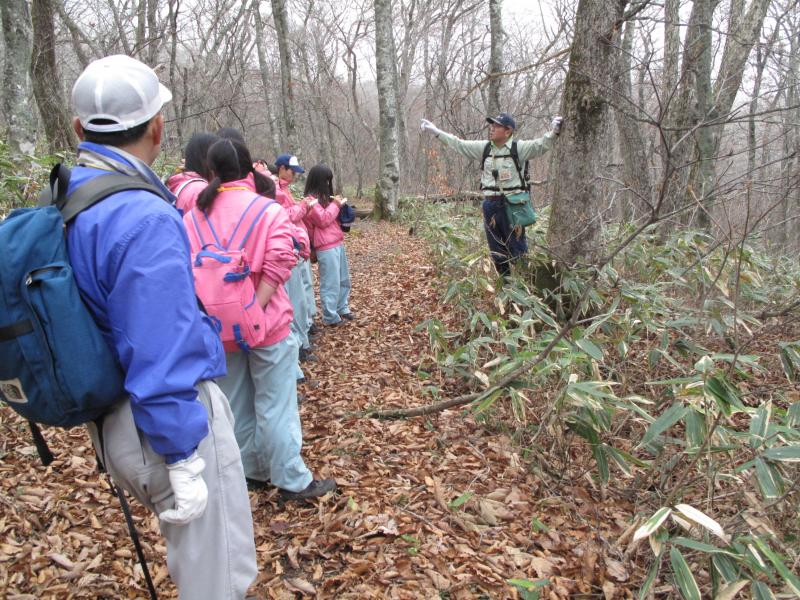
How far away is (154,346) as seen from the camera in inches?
54.3

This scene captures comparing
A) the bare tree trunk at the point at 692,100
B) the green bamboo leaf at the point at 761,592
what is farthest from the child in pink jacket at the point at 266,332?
the bare tree trunk at the point at 692,100

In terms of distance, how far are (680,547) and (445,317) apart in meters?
3.47

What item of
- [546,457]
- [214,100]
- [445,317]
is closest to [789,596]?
[546,457]

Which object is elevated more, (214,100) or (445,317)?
(214,100)

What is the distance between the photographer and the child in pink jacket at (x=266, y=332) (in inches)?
99.7

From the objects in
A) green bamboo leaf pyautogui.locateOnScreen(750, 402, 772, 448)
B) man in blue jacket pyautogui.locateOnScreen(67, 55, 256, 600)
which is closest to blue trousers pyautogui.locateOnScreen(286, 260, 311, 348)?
man in blue jacket pyautogui.locateOnScreen(67, 55, 256, 600)

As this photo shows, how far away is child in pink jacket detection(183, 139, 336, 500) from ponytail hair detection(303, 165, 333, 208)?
8.33ft

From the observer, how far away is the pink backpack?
2.34 metres

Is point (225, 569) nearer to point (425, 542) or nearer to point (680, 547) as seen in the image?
point (425, 542)

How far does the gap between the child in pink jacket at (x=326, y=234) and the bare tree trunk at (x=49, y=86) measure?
12.8 feet

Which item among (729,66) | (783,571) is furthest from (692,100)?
(783,571)

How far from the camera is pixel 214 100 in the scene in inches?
777

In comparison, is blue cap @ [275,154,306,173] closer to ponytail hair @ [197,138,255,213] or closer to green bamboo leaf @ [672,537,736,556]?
ponytail hair @ [197,138,255,213]

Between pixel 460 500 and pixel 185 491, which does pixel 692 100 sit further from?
pixel 185 491
